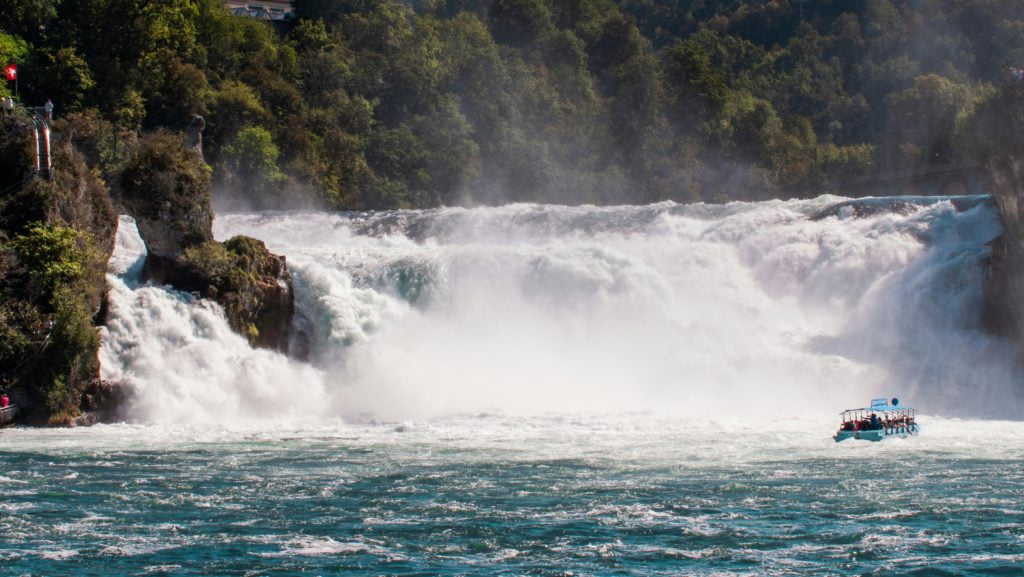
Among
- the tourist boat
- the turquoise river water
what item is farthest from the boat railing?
the tourist boat

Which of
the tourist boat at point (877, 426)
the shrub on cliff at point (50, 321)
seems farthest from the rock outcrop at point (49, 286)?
the tourist boat at point (877, 426)

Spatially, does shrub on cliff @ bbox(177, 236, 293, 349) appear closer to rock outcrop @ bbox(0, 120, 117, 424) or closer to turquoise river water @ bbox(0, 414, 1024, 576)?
rock outcrop @ bbox(0, 120, 117, 424)

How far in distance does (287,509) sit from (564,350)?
63.9 ft

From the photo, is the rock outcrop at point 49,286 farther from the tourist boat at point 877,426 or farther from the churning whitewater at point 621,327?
the tourist boat at point 877,426

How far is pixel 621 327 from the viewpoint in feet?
151

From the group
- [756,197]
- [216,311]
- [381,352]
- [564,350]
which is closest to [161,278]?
[216,311]

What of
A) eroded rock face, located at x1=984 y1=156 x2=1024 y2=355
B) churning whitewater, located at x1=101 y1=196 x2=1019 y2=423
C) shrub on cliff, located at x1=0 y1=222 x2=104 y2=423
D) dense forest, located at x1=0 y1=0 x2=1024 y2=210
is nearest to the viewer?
shrub on cliff, located at x1=0 y1=222 x2=104 y2=423

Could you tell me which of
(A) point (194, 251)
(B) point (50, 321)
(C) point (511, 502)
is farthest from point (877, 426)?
(B) point (50, 321)

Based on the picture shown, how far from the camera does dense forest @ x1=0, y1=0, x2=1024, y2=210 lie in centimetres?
6562

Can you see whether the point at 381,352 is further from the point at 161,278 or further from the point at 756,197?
→ the point at 756,197

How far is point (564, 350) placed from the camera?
45.3 meters

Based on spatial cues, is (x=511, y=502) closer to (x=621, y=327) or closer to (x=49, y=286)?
(x=49, y=286)

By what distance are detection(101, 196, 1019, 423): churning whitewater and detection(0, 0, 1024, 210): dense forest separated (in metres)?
10.5

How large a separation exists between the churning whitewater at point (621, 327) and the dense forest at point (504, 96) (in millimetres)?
10545
